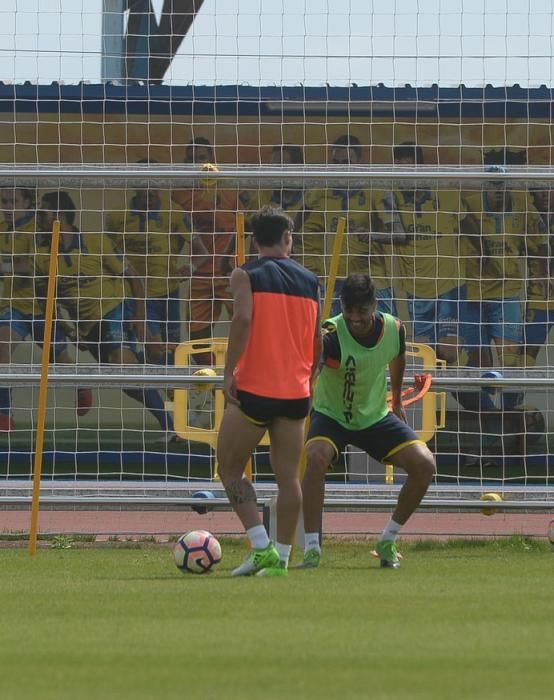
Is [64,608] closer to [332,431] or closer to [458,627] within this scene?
[458,627]

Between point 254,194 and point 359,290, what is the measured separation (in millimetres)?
3701

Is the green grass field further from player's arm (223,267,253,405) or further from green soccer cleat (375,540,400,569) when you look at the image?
player's arm (223,267,253,405)

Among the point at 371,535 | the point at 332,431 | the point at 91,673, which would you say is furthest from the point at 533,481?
the point at 91,673

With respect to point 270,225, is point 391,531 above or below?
below

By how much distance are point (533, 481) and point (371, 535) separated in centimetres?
412

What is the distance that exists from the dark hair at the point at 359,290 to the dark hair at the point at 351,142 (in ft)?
15.0

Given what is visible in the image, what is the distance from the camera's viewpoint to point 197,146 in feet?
43.3

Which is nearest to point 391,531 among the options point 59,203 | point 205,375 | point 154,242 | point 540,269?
point 205,375

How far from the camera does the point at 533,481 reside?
49.4ft

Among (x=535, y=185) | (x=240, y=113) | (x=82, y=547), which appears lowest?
(x=82, y=547)

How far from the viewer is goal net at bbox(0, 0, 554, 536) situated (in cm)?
1079

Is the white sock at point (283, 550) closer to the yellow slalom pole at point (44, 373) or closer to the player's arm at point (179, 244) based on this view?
the yellow slalom pole at point (44, 373)

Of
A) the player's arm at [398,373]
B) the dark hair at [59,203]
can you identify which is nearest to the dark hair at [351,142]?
Result: the dark hair at [59,203]

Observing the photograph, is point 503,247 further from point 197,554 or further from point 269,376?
point 197,554
